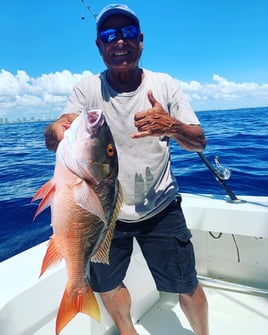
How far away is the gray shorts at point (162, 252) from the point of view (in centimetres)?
230

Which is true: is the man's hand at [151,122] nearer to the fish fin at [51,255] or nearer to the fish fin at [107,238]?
the fish fin at [107,238]

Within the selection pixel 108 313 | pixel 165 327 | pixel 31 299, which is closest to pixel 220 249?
pixel 165 327

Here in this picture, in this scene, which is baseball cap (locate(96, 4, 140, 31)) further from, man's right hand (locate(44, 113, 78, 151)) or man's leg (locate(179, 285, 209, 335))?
man's leg (locate(179, 285, 209, 335))

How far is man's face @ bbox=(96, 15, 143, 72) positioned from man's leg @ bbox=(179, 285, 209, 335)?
166 centimetres

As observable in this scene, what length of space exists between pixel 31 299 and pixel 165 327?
1574 mm

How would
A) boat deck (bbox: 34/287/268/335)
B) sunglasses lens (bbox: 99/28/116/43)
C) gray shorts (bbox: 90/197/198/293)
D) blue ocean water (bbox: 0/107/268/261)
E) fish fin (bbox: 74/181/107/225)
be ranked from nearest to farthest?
1. fish fin (bbox: 74/181/107/225)
2. sunglasses lens (bbox: 99/28/116/43)
3. gray shorts (bbox: 90/197/198/293)
4. boat deck (bbox: 34/287/268/335)
5. blue ocean water (bbox: 0/107/268/261)

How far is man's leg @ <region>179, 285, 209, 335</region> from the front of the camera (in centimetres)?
233

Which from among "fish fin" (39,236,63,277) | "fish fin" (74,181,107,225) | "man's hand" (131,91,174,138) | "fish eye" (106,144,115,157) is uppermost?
"man's hand" (131,91,174,138)

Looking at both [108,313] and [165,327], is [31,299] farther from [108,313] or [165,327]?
[165,327]

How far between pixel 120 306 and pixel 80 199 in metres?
1.36

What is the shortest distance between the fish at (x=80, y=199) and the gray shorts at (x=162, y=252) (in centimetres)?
70

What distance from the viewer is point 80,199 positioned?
4.80 feet

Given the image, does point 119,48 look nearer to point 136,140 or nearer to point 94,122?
point 136,140

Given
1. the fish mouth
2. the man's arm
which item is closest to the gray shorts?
the man's arm
